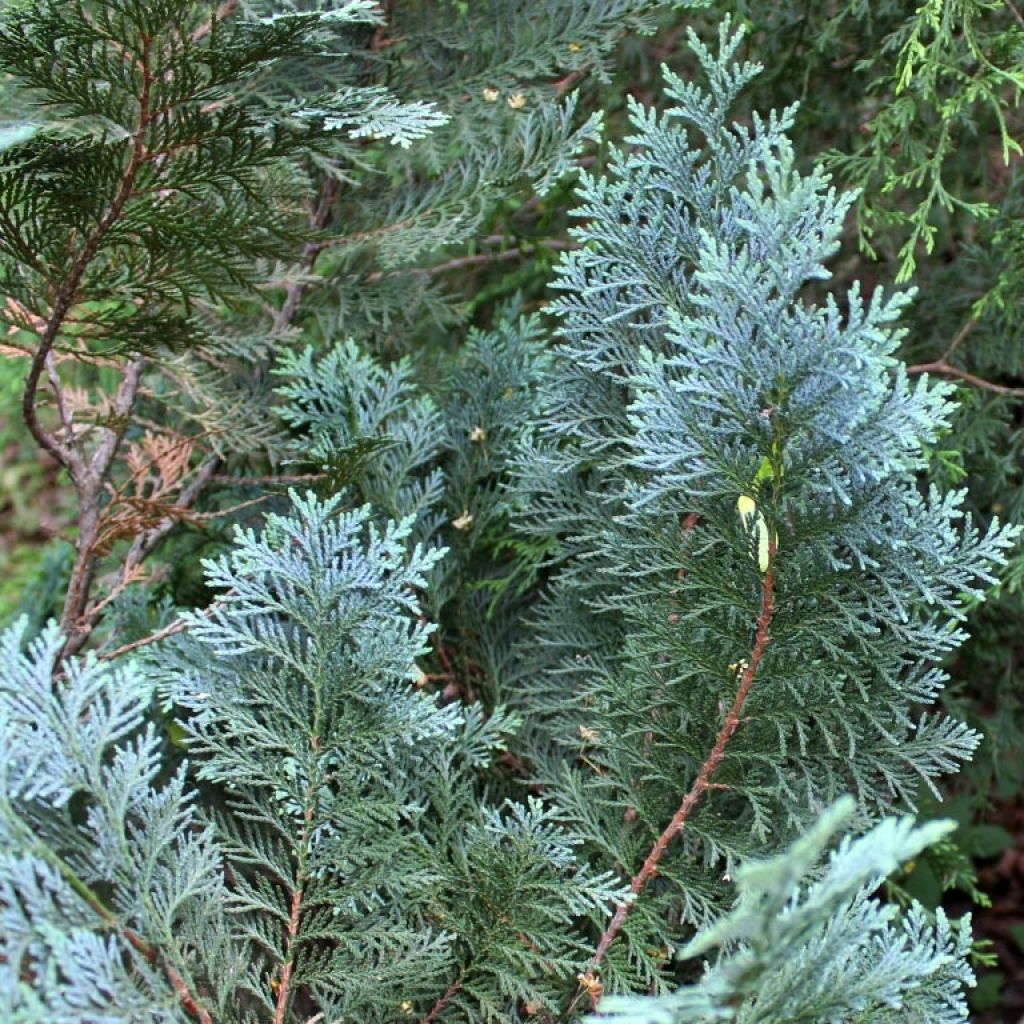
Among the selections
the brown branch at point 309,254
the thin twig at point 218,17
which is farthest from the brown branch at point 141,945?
the thin twig at point 218,17

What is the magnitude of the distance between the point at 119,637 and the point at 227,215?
755 millimetres

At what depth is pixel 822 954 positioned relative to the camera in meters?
1.08

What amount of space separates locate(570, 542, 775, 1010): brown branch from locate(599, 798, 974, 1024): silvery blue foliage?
64mm

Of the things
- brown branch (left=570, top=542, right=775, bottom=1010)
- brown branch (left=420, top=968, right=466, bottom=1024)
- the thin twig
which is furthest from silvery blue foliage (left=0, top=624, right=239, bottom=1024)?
the thin twig

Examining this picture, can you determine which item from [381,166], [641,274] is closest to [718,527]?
[641,274]

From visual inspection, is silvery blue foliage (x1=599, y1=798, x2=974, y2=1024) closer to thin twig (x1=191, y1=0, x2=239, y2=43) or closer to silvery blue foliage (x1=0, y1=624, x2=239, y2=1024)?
silvery blue foliage (x1=0, y1=624, x2=239, y2=1024)

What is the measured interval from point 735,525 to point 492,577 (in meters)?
0.67

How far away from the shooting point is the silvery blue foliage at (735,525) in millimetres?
1183

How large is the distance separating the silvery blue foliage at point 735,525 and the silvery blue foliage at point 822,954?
15cm

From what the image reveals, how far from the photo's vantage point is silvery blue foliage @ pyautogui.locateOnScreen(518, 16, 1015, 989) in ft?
3.88

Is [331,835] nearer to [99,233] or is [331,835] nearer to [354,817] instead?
[354,817]

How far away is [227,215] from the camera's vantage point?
4.92 ft

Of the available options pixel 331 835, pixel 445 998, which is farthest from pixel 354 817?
pixel 445 998

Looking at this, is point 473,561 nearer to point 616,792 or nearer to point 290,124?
point 616,792
